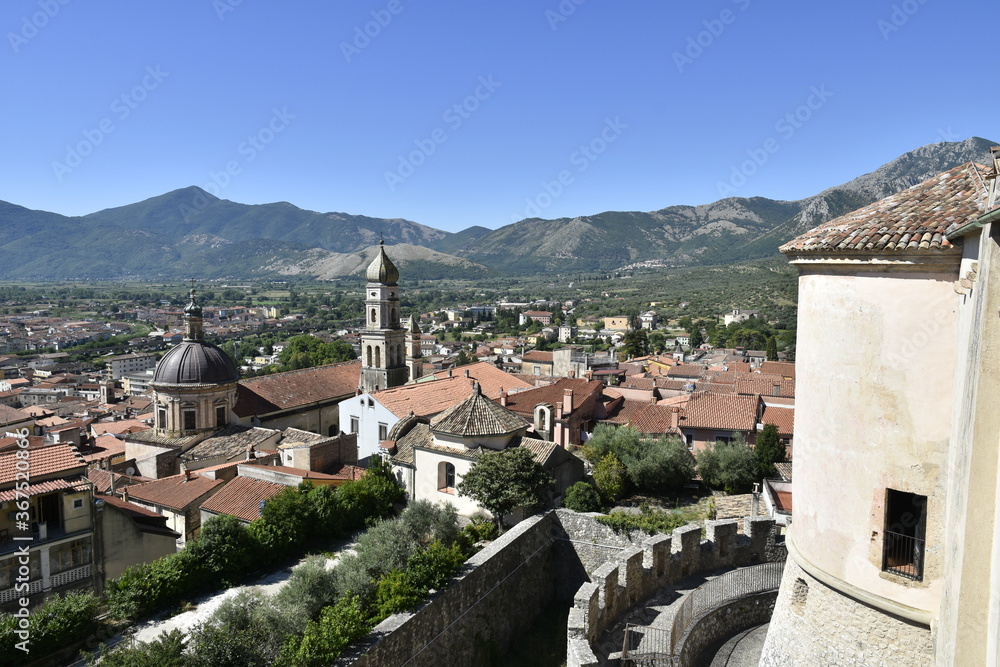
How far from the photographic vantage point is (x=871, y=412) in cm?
777

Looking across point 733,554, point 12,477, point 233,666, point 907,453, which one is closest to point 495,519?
point 733,554

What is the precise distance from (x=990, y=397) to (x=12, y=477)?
1970cm

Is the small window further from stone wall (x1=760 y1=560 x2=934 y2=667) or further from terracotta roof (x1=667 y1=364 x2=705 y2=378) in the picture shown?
terracotta roof (x1=667 y1=364 x2=705 y2=378)

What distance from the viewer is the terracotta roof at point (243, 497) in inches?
845

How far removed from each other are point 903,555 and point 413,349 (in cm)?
4136

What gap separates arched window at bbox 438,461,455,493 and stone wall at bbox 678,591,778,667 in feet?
35.0

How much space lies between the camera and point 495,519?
2091cm

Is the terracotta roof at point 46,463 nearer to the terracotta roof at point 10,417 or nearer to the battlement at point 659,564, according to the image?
the battlement at point 659,564

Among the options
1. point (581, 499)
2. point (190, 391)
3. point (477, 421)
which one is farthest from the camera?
point (190, 391)

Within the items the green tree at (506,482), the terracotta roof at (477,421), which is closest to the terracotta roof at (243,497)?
the terracotta roof at (477,421)

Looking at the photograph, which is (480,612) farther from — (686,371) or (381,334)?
(686,371)

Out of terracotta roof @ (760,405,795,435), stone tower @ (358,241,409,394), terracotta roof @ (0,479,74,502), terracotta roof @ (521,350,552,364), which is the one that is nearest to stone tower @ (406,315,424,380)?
stone tower @ (358,241,409,394)

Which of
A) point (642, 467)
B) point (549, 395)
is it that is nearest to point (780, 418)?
point (549, 395)

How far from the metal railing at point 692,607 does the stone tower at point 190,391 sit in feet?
90.5
